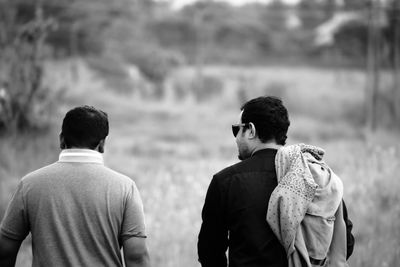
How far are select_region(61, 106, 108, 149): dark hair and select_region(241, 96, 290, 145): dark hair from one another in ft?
2.50

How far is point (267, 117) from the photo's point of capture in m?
2.80

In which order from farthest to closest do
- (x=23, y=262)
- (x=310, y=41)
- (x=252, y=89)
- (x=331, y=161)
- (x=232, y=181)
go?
(x=310, y=41)
(x=252, y=89)
(x=331, y=161)
(x=23, y=262)
(x=232, y=181)

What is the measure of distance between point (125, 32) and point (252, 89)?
1441 cm

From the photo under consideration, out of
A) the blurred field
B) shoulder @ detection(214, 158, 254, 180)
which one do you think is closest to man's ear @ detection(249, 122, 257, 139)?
shoulder @ detection(214, 158, 254, 180)

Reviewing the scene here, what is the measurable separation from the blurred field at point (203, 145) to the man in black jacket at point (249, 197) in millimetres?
3026

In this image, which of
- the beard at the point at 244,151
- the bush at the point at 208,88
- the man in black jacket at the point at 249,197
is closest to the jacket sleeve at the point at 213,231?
the man in black jacket at the point at 249,197

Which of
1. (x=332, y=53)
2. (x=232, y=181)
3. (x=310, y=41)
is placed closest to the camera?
(x=232, y=181)

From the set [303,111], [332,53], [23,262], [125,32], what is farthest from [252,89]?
[23,262]

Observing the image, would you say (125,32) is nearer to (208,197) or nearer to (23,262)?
(23,262)

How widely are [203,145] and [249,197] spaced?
45.9ft

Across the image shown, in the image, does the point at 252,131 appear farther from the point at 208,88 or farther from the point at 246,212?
the point at 208,88

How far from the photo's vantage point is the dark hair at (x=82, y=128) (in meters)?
2.73

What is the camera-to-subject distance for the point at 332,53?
147 ft

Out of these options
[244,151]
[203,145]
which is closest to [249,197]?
[244,151]
